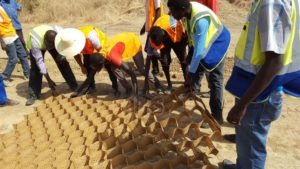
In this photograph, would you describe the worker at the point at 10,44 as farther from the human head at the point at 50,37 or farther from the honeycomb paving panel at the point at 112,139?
the honeycomb paving panel at the point at 112,139

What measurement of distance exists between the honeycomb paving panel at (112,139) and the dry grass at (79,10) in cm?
685

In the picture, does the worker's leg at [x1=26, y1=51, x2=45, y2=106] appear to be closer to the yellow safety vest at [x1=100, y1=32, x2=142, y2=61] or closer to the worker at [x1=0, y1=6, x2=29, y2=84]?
the worker at [x1=0, y1=6, x2=29, y2=84]

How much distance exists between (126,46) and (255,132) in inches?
99.7

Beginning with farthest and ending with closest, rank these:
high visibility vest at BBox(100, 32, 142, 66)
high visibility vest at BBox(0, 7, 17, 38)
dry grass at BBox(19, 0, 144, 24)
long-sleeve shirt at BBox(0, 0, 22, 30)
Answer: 1. dry grass at BBox(19, 0, 144, 24)
2. long-sleeve shirt at BBox(0, 0, 22, 30)
3. high visibility vest at BBox(0, 7, 17, 38)
4. high visibility vest at BBox(100, 32, 142, 66)

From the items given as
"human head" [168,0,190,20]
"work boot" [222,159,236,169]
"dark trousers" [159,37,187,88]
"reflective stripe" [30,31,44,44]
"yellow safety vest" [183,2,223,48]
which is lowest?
"work boot" [222,159,236,169]

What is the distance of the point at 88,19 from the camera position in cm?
1034

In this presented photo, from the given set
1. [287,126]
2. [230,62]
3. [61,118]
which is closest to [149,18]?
[230,62]

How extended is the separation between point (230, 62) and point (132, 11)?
5.54 metres

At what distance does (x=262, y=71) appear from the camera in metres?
1.71

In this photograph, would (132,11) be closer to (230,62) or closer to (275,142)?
(230,62)

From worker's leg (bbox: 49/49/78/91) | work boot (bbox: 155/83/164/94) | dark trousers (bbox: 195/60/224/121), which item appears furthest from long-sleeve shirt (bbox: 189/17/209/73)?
worker's leg (bbox: 49/49/78/91)

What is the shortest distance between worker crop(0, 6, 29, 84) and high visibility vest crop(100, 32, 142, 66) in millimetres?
1812

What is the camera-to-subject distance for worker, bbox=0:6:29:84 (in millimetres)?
5059

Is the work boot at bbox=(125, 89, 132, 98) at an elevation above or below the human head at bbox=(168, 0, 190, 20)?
below
